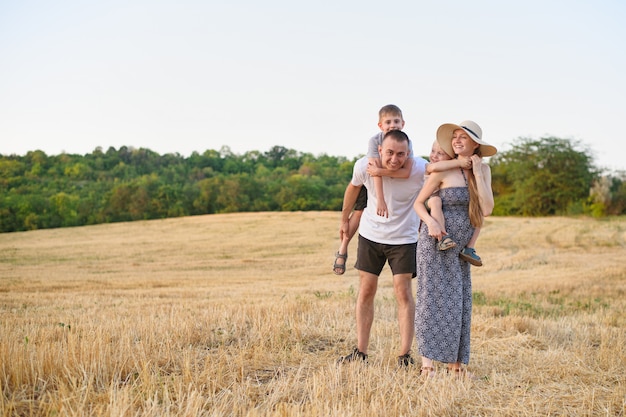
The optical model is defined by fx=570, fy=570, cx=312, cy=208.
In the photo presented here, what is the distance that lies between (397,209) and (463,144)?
825 mm

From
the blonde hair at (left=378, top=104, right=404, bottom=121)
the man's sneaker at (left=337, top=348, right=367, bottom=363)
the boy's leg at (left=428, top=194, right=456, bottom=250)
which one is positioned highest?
the blonde hair at (left=378, top=104, right=404, bottom=121)

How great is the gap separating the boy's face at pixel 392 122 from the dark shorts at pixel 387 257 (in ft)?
3.46

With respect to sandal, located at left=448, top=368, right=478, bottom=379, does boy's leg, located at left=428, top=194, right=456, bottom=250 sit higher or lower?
higher

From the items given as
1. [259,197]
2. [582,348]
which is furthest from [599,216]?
[582,348]

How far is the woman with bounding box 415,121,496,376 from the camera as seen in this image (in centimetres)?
486

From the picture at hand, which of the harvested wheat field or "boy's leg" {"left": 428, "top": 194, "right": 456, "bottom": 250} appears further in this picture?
"boy's leg" {"left": 428, "top": 194, "right": 456, "bottom": 250}

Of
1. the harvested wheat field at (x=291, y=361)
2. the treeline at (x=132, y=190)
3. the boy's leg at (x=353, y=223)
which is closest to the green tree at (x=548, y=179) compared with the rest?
the treeline at (x=132, y=190)

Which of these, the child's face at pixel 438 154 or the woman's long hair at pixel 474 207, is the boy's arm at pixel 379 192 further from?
the woman's long hair at pixel 474 207

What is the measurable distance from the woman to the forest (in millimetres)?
48374

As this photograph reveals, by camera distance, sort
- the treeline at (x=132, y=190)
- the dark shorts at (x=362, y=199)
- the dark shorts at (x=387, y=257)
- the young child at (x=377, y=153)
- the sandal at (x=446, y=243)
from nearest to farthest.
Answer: the sandal at (x=446, y=243)
the young child at (x=377, y=153)
the dark shorts at (x=387, y=257)
the dark shorts at (x=362, y=199)
the treeline at (x=132, y=190)

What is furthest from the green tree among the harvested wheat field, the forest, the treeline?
the harvested wheat field

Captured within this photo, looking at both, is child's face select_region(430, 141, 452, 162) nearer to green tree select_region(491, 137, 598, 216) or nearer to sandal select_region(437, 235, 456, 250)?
sandal select_region(437, 235, 456, 250)

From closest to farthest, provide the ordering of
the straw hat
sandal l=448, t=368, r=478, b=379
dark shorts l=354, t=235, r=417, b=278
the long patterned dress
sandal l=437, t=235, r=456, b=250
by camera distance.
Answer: sandal l=448, t=368, r=478, b=379, sandal l=437, t=235, r=456, b=250, the long patterned dress, the straw hat, dark shorts l=354, t=235, r=417, b=278

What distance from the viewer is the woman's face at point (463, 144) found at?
5.02 metres
